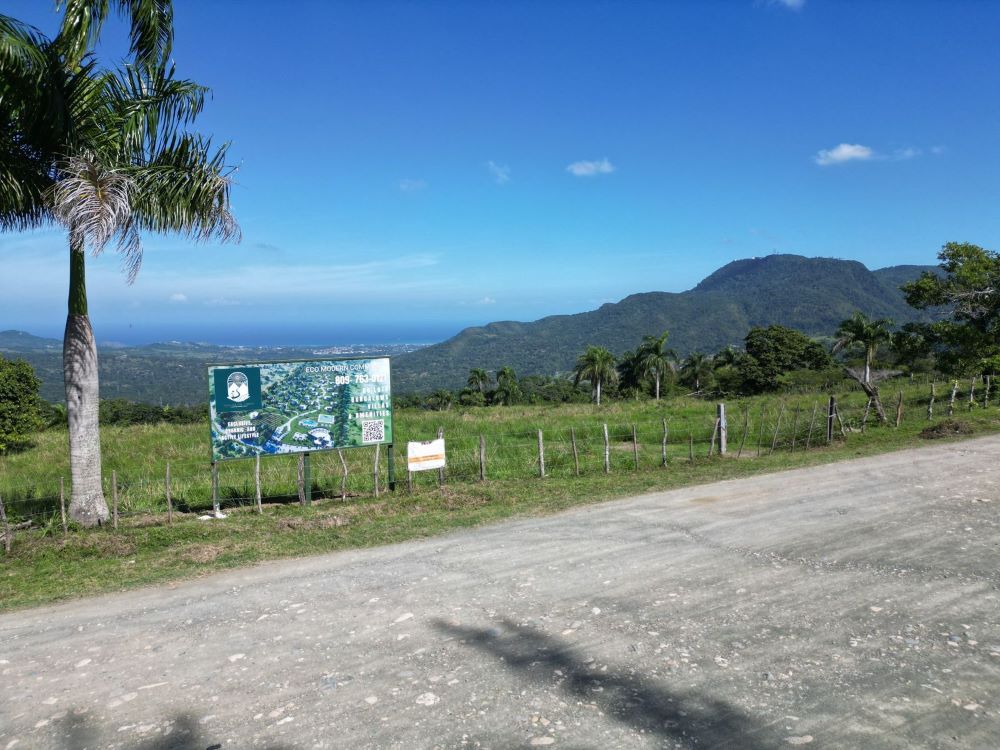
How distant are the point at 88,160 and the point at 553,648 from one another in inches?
386

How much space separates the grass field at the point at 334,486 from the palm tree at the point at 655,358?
32.4m

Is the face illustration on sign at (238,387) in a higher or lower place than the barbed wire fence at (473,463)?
higher

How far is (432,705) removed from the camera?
19.3 feet

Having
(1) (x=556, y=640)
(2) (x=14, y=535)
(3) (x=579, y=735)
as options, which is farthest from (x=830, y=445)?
(2) (x=14, y=535)

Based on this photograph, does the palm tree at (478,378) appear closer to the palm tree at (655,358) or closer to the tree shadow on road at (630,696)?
the palm tree at (655,358)

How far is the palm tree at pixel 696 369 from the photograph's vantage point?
→ 69.7 meters

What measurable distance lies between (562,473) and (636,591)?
8621 mm

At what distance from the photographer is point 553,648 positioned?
22.8 feet

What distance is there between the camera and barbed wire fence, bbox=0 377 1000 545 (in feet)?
47.4

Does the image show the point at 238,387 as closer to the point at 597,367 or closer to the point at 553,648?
the point at 553,648

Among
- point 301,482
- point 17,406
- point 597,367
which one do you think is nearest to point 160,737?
point 301,482

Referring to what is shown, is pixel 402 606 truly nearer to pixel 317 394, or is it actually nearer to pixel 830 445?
pixel 317 394

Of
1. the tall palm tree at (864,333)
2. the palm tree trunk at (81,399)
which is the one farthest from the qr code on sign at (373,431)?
the tall palm tree at (864,333)

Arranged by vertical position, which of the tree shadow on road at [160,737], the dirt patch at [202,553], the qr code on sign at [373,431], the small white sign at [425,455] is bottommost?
the tree shadow on road at [160,737]
